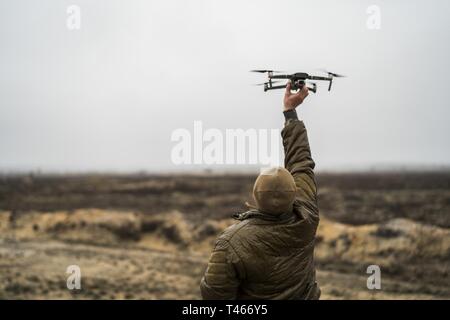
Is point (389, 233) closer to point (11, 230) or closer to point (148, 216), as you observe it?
point (148, 216)

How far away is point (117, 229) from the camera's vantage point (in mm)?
24969

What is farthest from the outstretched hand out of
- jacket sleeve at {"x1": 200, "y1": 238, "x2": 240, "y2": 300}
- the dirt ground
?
the dirt ground

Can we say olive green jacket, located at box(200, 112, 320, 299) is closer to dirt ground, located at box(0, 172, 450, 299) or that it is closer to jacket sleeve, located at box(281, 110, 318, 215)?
jacket sleeve, located at box(281, 110, 318, 215)

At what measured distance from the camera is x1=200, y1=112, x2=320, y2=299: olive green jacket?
84.7 inches

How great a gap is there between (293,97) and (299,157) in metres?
0.30

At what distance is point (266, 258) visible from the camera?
221 centimetres

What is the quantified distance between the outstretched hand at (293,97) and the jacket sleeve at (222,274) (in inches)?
31.6

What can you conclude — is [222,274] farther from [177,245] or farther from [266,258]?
[177,245]

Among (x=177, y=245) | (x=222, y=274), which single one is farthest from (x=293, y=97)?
(x=177, y=245)

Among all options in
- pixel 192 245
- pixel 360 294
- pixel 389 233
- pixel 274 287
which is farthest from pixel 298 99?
pixel 192 245

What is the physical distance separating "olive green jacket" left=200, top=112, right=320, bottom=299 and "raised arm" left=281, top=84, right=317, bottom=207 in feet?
0.21

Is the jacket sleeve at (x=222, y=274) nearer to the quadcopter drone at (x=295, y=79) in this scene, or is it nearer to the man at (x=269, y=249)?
the man at (x=269, y=249)
